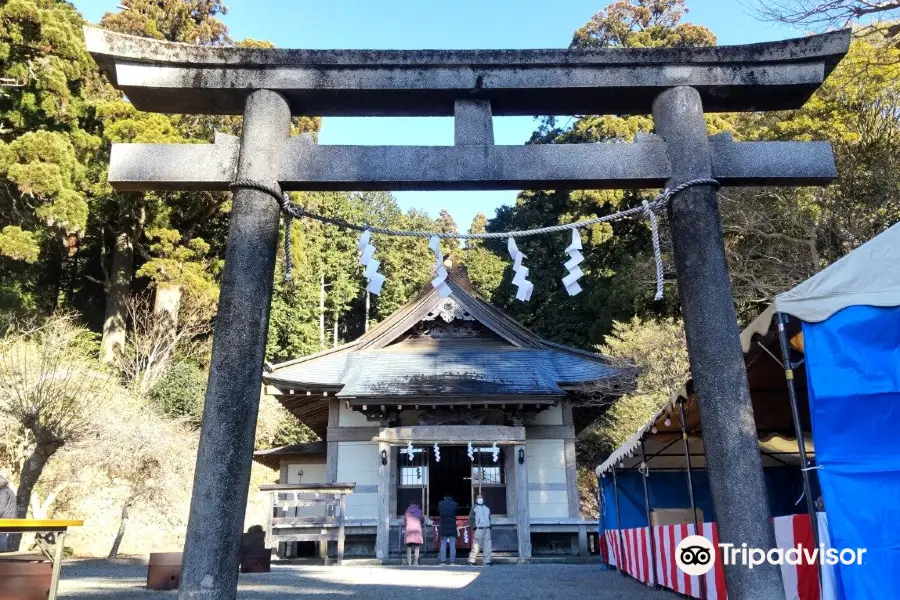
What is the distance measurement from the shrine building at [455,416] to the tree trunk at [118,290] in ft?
23.4

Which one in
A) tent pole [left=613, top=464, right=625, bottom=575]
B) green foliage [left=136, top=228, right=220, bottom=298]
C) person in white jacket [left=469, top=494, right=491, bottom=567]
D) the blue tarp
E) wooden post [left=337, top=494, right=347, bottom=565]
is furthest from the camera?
green foliage [left=136, top=228, right=220, bottom=298]

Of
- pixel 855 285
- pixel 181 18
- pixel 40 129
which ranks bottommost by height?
pixel 855 285

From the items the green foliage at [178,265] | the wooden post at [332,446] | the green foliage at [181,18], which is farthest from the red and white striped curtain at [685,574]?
the green foliage at [181,18]

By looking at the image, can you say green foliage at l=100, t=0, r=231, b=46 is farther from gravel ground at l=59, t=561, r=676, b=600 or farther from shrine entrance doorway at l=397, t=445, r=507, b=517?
gravel ground at l=59, t=561, r=676, b=600

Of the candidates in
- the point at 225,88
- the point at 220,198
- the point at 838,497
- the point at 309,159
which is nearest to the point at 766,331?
the point at 838,497

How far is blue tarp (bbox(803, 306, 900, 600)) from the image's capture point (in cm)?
289

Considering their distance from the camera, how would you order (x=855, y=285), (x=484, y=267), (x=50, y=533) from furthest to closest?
(x=484, y=267) < (x=50, y=533) < (x=855, y=285)

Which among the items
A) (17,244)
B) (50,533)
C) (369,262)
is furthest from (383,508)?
(17,244)

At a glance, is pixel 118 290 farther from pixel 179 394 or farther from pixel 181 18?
pixel 181 18

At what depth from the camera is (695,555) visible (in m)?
5.10

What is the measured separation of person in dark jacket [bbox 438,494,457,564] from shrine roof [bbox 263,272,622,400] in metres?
2.18

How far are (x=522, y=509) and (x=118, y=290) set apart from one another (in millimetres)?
13850

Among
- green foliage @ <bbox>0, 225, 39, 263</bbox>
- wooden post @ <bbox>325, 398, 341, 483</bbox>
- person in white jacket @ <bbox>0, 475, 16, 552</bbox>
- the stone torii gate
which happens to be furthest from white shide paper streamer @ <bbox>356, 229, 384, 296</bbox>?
green foliage @ <bbox>0, 225, 39, 263</bbox>

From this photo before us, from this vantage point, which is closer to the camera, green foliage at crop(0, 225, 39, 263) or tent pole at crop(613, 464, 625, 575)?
tent pole at crop(613, 464, 625, 575)
